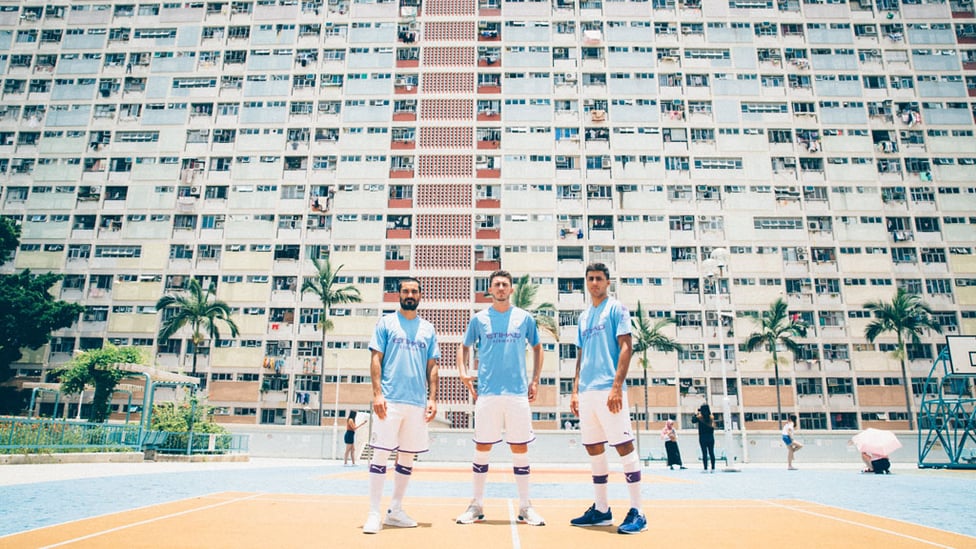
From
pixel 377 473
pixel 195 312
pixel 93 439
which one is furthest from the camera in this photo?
pixel 195 312

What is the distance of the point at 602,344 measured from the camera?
5953 mm

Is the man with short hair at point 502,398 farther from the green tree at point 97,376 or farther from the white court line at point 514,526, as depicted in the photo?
the green tree at point 97,376

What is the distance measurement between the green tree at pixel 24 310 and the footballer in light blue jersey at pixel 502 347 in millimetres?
50511

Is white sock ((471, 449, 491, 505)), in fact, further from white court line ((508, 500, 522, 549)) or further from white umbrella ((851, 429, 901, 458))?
white umbrella ((851, 429, 901, 458))

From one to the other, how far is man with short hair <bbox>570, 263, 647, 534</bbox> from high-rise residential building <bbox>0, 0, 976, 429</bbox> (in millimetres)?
38685

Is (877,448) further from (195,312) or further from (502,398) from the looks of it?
(195,312)

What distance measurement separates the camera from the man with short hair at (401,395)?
224 inches

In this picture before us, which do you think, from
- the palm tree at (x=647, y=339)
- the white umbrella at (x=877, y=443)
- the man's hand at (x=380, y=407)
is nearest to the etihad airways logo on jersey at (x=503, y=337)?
the man's hand at (x=380, y=407)

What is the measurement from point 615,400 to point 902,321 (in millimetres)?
47894

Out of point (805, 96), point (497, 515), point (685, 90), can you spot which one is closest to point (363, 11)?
point (685, 90)

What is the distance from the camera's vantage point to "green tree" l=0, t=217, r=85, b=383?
4319cm

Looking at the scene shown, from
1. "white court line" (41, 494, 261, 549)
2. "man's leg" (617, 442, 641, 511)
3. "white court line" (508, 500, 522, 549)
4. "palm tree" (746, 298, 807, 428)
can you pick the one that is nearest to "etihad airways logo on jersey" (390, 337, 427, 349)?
"white court line" (508, 500, 522, 549)

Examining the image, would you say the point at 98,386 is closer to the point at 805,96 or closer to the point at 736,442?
the point at 736,442

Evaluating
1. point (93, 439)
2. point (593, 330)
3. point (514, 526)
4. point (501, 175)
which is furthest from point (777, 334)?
point (514, 526)
